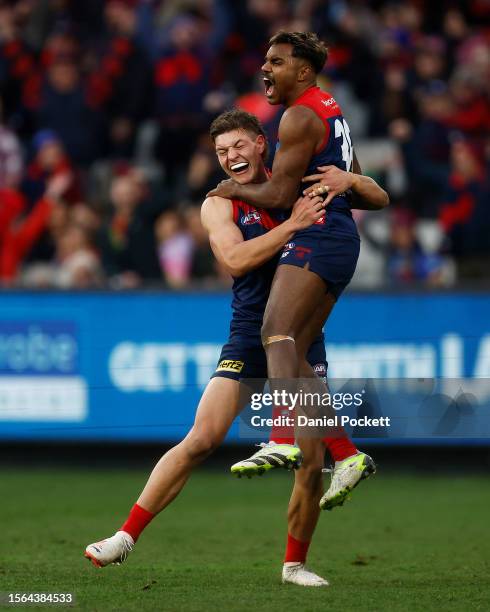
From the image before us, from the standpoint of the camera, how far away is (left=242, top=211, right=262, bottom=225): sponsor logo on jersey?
6.90m

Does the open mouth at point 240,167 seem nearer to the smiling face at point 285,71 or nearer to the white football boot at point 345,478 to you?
the smiling face at point 285,71

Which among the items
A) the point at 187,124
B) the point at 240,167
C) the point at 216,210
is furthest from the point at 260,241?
the point at 187,124

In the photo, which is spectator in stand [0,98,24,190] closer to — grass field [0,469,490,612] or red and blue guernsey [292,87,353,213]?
grass field [0,469,490,612]

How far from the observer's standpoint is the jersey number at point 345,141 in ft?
22.1

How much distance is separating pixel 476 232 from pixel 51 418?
469 centimetres

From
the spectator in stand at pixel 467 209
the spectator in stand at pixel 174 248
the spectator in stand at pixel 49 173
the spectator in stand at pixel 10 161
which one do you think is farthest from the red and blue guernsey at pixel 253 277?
the spectator in stand at pixel 10 161

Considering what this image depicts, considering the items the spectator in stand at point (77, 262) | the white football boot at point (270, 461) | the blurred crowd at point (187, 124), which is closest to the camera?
the white football boot at point (270, 461)

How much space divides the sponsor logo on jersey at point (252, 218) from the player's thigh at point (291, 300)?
0.38 meters

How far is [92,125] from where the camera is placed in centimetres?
1549

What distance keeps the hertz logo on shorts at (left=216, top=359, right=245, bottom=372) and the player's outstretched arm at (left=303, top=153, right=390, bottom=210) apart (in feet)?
3.09

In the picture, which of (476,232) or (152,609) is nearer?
(152,609)

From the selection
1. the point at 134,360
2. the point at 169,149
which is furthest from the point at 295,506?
the point at 169,149

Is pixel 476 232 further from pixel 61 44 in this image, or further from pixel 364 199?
pixel 364 199

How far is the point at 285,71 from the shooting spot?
671 cm
